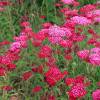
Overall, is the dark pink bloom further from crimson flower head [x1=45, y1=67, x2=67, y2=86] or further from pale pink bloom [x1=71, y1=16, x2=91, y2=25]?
pale pink bloom [x1=71, y1=16, x2=91, y2=25]

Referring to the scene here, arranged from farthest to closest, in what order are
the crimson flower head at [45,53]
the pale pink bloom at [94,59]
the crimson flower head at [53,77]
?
the crimson flower head at [45,53] → the pale pink bloom at [94,59] → the crimson flower head at [53,77]

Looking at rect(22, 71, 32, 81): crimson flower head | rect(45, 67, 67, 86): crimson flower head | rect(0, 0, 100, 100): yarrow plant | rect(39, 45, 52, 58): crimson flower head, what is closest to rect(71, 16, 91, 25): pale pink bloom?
rect(0, 0, 100, 100): yarrow plant

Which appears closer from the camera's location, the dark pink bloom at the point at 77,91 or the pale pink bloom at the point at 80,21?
the dark pink bloom at the point at 77,91

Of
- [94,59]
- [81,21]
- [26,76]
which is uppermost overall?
[81,21]

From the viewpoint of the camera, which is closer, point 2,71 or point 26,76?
point 2,71

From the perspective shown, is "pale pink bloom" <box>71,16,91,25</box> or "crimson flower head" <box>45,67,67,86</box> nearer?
"crimson flower head" <box>45,67,67,86</box>

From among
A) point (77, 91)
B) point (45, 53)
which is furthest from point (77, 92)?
point (45, 53)

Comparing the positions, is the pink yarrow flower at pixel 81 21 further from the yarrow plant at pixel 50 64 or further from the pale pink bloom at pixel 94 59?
the pale pink bloom at pixel 94 59

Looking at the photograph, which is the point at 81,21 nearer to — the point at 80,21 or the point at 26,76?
the point at 80,21

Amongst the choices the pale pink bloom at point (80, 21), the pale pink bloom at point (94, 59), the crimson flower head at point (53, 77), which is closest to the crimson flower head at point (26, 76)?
the crimson flower head at point (53, 77)

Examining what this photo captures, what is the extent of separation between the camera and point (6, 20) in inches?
195

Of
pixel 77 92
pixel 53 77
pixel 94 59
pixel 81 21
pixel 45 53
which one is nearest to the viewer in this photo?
pixel 77 92

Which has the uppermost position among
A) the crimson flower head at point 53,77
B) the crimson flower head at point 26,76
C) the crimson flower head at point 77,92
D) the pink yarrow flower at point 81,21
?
the pink yarrow flower at point 81,21

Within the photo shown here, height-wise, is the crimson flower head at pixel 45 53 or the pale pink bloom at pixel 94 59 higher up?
the crimson flower head at pixel 45 53
